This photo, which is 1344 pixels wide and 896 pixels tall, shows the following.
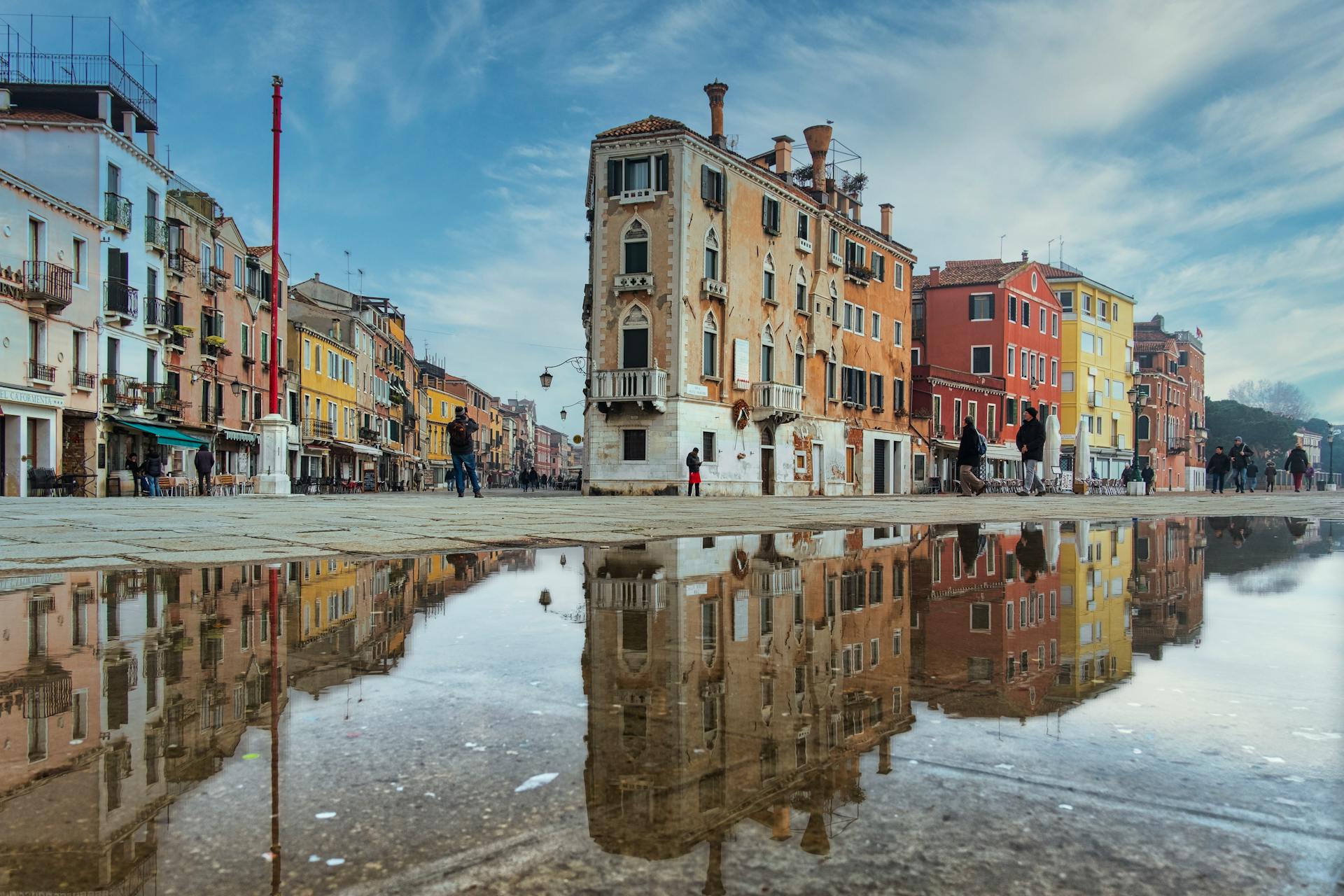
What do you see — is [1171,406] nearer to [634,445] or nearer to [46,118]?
[634,445]


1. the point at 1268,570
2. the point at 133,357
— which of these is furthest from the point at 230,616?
the point at 133,357

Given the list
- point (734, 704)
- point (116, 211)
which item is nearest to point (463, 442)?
point (734, 704)

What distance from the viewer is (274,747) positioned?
1662 millimetres

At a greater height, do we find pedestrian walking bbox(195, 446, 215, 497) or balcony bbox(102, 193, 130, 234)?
balcony bbox(102, 193, 130, 234)

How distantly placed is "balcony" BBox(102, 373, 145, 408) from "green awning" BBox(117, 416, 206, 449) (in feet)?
2.12

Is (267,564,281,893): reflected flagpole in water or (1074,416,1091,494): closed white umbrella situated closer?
(267,564,281,893): reflected flagpole in water

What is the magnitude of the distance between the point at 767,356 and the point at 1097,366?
36641mm

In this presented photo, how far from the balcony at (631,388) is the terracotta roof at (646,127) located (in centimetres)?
845

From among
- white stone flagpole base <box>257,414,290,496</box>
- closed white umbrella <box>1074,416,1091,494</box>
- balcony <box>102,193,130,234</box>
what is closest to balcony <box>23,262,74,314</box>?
balcony <box>102,193,130,234</box>

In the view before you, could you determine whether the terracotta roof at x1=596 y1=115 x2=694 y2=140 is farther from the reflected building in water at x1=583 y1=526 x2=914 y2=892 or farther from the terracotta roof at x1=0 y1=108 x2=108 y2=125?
the reflected building in water at x1=583 y1=526 x2=914 y2=892

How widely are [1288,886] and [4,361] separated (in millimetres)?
31768

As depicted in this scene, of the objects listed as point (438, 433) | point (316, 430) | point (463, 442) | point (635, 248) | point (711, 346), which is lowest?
point (463, 442)

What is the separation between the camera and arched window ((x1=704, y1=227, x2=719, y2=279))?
104 feet

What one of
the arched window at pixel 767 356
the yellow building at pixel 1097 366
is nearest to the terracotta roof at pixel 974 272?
the yellow building at pixel 1097 366
